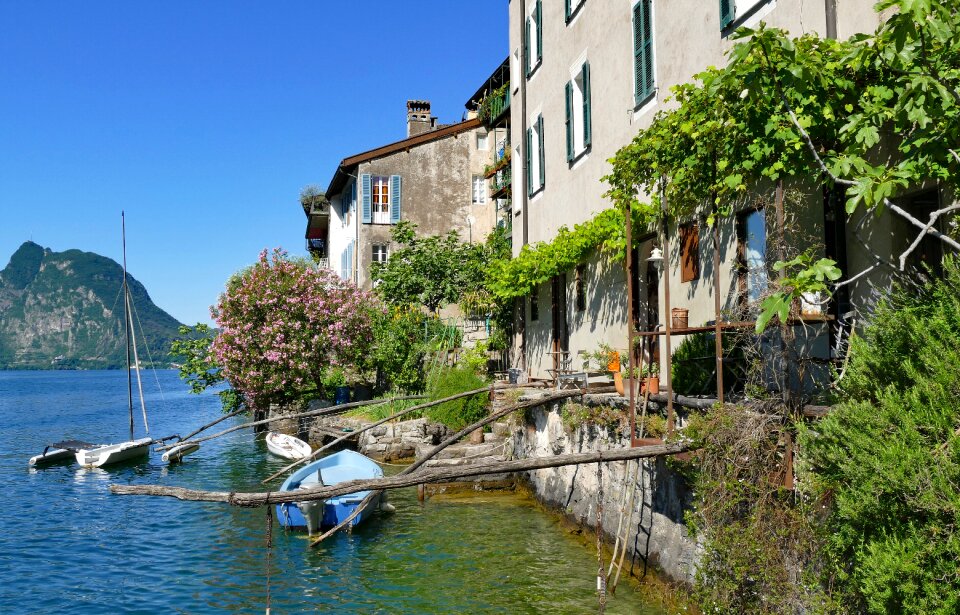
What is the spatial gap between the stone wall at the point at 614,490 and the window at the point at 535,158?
624cm

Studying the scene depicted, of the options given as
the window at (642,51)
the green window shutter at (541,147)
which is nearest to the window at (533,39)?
the green window shutter at (541,147)

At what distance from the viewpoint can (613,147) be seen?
14.3 metres

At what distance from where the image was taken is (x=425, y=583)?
37.7 ft

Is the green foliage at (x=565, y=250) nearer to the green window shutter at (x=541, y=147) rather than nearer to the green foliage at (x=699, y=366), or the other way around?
the green window shutter at (x=541, y=147)

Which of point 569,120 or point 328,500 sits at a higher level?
point 569,120

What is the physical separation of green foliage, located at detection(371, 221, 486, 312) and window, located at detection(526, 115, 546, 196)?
7433 mm

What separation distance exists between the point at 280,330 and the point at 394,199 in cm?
1000

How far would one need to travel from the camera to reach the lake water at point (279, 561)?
35.7 feet

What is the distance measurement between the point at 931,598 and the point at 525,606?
20.8 feet

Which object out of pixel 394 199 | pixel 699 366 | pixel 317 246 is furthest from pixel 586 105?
pixel 317 246

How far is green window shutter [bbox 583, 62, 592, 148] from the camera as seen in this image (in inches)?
610

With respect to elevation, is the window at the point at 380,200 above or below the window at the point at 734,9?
above

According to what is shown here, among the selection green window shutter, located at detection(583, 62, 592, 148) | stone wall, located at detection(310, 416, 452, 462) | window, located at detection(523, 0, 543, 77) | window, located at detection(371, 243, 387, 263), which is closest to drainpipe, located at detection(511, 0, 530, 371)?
window, located at detection(523, 0, 543, 77)

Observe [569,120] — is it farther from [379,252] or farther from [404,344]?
[379,252]
